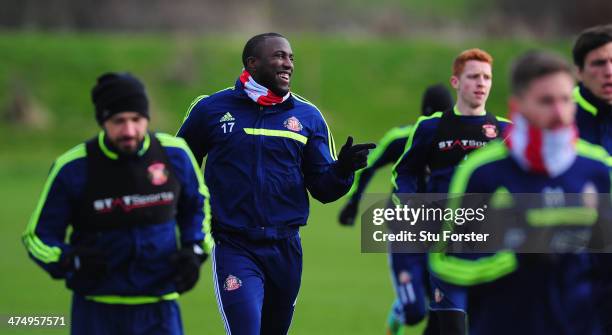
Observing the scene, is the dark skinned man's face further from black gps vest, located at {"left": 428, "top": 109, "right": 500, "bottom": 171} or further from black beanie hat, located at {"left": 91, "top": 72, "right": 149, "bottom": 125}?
black beanie hat, located at {"left": 91, "top": 72, "right": 149, "bottom": 125}

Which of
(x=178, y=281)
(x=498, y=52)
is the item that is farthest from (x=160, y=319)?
(x=498, y=52)

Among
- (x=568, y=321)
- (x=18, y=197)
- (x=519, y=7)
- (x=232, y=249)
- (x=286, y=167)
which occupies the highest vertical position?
(x=519, y=7)

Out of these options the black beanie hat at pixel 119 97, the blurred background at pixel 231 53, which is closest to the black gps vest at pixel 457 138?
the black beanie hat at pixel 119 97

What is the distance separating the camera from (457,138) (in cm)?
875

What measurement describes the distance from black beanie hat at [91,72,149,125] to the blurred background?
48.6ft

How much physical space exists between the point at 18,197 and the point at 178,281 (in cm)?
1997

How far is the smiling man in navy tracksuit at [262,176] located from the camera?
25.9 ft

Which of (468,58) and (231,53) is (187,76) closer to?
(231,53)

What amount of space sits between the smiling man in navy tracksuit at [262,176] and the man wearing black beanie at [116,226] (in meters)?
1.56

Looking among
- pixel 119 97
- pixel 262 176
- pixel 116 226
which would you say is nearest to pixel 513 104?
pixel 119 97

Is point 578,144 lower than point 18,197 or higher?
lower

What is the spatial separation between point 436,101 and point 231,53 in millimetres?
31522

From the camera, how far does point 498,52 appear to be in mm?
41562

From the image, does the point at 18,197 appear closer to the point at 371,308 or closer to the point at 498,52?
the point at 371,308
